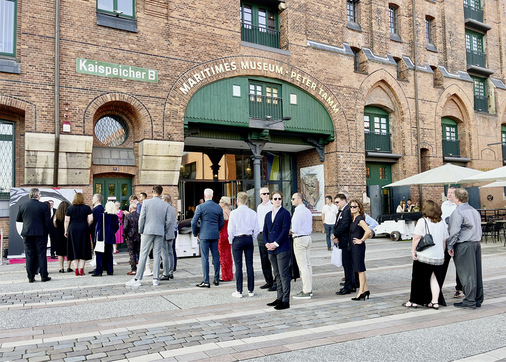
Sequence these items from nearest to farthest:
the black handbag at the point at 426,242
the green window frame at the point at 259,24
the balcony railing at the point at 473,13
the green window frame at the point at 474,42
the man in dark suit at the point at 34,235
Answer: the black handbag at the point at 426,242
the man in dark suit at the point at 34,235
the green window frame at the point at 259,24
the balcony railing at the point at 473,13
the green window frame at the point at 474,42

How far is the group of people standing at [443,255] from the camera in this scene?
242 inches

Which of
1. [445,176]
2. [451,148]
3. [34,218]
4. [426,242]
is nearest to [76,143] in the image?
[34,218]

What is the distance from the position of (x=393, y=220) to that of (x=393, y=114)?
24.3ft

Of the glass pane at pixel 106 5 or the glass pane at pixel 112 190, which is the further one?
the glass pane at pixel 112 190

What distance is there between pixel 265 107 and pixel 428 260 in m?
12.3

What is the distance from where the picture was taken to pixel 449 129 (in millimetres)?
25031

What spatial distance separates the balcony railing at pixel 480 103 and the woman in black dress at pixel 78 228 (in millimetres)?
25104

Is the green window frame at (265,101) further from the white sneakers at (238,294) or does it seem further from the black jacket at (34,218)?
the white sneakers at (238,294)

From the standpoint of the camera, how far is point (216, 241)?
810 cm

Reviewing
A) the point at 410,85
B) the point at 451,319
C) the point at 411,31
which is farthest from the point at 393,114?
the point at 451,319

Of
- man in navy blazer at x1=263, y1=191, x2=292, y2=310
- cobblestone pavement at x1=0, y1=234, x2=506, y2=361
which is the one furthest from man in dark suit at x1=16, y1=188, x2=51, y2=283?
man in navy blazer at x1=263, y1=191, x2=292, y2=310

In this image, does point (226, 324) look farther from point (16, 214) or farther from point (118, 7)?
point (118, 7)

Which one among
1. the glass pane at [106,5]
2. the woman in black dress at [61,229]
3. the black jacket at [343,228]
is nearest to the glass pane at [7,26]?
the glass pane at [106,5]

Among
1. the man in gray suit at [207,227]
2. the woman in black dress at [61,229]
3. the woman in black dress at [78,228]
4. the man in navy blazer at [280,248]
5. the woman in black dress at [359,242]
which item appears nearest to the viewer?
the man in navy blazer at [280,248]
